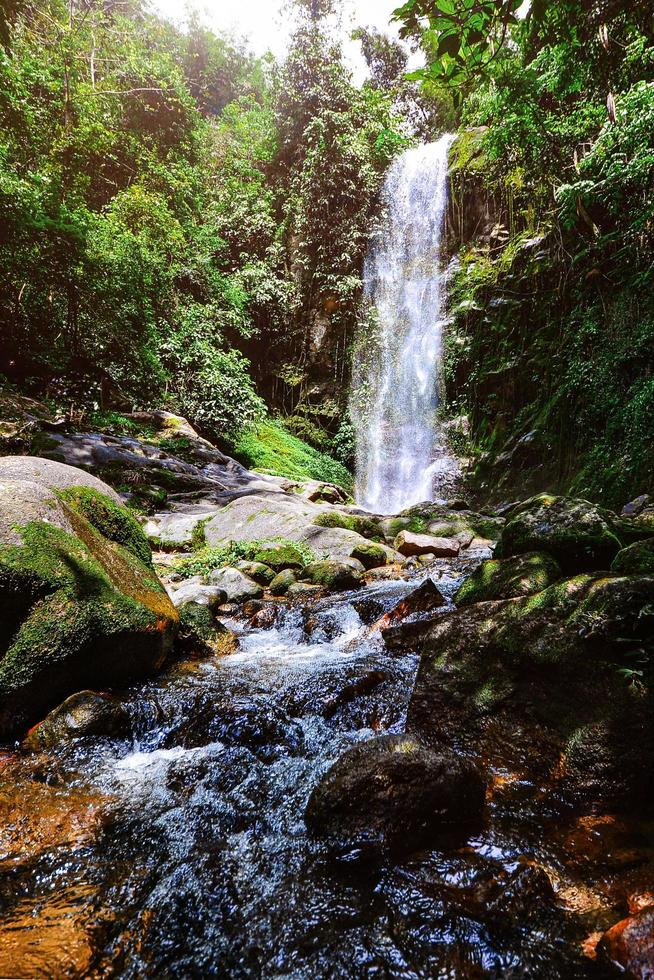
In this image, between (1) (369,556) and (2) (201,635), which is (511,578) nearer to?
(2) (201,635)

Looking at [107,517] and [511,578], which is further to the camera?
[107,517]

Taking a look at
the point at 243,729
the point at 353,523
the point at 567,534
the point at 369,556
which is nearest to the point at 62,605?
the point at 243,729

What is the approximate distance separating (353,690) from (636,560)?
212cm

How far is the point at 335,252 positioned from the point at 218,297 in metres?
5.60

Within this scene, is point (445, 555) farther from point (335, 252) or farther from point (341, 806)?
point (335, 252)

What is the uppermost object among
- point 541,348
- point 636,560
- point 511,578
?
point 541,348

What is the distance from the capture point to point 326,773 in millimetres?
2260

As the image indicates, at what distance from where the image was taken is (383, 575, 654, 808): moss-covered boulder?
2.21 metres

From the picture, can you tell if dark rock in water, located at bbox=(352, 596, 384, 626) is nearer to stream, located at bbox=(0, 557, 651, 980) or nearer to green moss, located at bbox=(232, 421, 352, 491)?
stream, located at bbox=(0, 557, 651, 980)

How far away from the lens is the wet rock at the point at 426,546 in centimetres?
865

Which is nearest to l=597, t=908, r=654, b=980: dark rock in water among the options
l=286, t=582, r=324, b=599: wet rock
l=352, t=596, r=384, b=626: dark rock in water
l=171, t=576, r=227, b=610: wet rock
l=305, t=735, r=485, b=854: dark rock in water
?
l=305, t=735, r=485, b=854: dark rock in water

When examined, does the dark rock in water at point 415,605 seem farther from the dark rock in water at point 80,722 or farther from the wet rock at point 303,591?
the dark rock in water at point 80,722

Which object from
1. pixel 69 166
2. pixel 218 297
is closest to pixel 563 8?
pixel 69 166

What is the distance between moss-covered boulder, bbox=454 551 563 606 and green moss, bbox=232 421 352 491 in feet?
38.9
